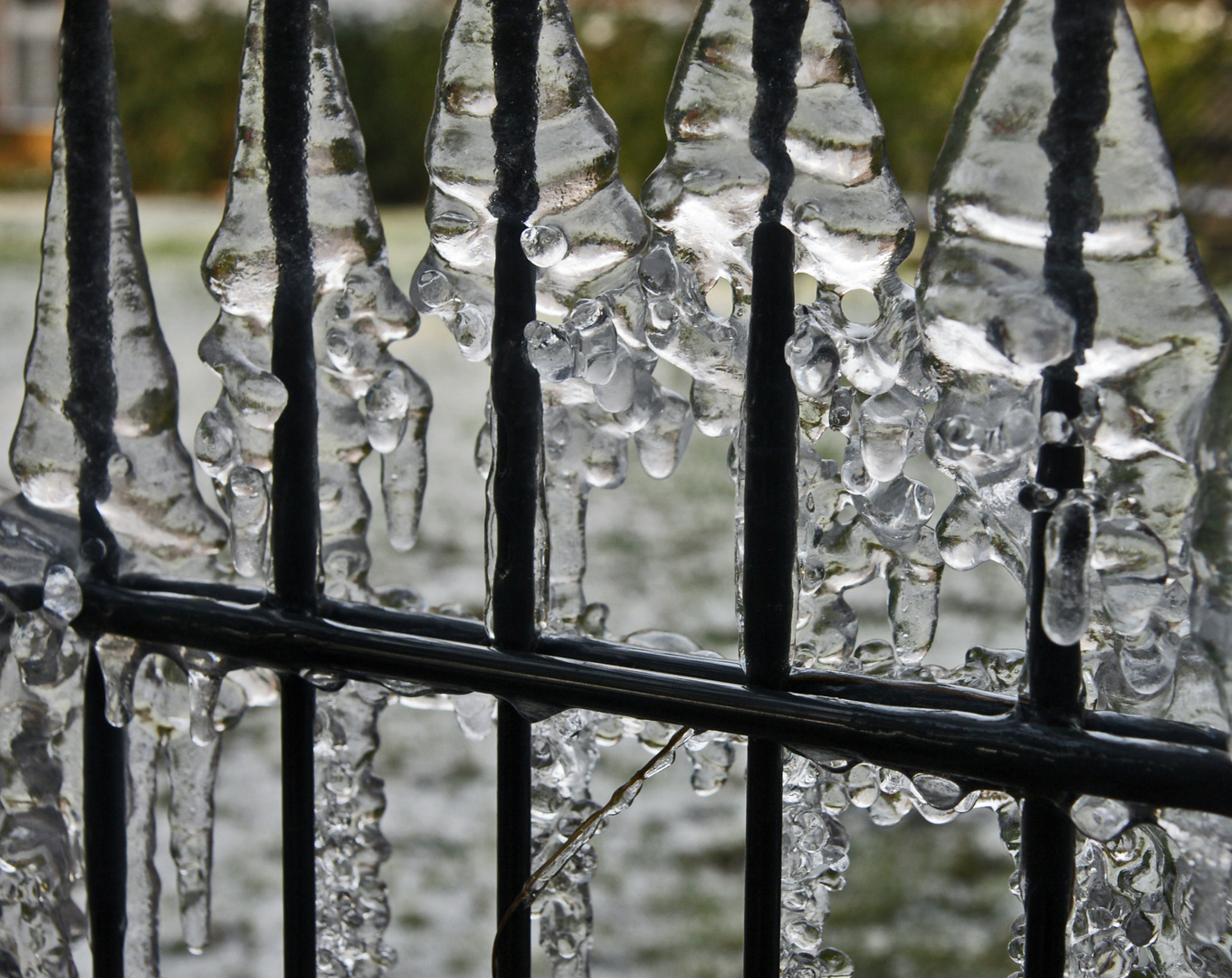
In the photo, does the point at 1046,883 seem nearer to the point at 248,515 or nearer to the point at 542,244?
the point at 542,244

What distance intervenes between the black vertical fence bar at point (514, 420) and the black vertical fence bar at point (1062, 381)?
14.0 inches

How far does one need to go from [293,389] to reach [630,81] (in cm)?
1406

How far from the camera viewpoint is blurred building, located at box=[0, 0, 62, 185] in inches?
769

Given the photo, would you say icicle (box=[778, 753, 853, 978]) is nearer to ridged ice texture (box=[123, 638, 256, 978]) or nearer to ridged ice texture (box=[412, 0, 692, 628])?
ridged ice texture (box=[412, 0, 692, 628])

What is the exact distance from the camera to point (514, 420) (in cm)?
91

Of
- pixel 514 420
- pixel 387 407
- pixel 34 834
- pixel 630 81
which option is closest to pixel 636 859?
pixel 34 834

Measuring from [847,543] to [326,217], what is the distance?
1.61 ft

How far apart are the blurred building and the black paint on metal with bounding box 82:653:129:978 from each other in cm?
2068

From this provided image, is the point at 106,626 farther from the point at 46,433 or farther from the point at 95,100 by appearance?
the point at 95,100

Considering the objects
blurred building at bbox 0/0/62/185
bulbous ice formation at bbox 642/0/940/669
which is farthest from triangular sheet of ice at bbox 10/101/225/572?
blurred building at bbox 0/0/62/185

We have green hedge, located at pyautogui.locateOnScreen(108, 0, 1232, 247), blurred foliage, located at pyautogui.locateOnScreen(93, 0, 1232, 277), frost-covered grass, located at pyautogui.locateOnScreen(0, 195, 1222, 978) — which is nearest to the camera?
frost-covered grass, located at pyautogui.locateOnScreen(0, 195, 1222, 978)

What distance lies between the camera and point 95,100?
1026 millimetres

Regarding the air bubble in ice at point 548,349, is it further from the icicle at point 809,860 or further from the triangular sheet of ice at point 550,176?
the icicle at point 809,860

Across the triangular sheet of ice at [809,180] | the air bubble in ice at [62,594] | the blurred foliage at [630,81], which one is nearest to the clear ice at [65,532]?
the air bubble in ice at [62,594]
